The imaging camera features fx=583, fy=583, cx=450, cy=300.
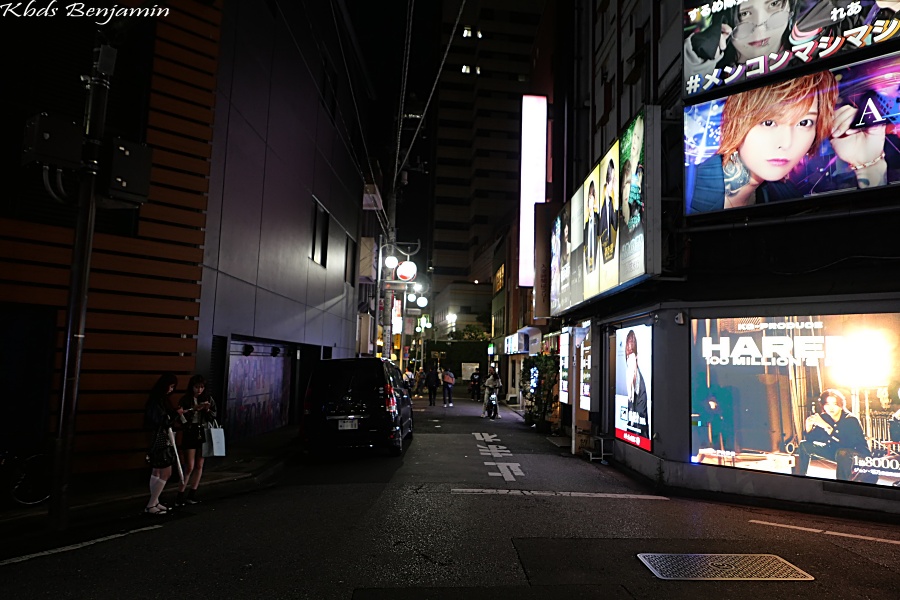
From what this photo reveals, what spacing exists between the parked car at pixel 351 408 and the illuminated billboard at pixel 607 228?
4863 millimetres

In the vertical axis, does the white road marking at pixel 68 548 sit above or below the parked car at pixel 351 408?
below

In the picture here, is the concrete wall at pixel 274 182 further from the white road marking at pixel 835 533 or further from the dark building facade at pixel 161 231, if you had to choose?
the white road marking at pixel 835 533

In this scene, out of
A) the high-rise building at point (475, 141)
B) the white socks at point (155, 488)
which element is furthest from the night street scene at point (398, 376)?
the high-rise building at point (475, 141)

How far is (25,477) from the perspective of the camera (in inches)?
278

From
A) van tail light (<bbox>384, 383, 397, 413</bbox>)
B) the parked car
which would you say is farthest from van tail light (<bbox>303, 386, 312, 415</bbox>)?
van tail light (<bbox>384, 383, 397, 413</bbox>)

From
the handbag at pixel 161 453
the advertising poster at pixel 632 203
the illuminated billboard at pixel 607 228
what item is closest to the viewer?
the handbag at pixel 161 453

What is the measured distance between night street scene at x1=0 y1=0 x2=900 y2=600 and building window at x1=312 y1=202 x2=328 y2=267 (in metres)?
3.12

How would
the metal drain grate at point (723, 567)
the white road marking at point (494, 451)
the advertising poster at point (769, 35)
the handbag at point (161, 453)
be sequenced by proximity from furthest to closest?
the white road marking at point (494, 451)
the advertising poster at point (769, 35)
the handbag at point (161, 453)
the metal drain grate at point (723, 567)

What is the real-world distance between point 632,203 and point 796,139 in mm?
2591

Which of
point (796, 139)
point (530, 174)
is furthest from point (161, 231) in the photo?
point (530, 174)

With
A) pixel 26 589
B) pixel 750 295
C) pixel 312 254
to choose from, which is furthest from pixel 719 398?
pixel 312 254

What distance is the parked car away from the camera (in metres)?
10.9

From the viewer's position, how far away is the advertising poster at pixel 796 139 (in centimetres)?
776

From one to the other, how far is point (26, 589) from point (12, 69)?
7027 millimetres
